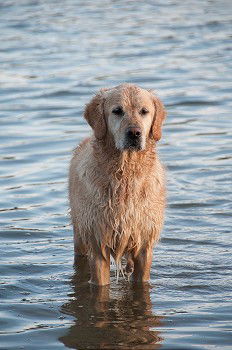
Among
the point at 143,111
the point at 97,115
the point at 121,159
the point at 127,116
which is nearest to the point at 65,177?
the point at 97,115

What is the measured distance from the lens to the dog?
26.2ft

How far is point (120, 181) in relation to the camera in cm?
812

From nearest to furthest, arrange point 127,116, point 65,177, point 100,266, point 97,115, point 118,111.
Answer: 1. point 127,116
2. point 118,111
3. point 97,115
4. point 100,266
5. point 65,177

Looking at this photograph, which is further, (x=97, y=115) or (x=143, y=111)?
(x=97, y=115)

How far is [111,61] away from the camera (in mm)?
21484

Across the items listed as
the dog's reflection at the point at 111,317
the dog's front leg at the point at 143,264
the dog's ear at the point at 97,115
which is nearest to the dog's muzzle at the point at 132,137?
the dog's ear at the point at 97,115

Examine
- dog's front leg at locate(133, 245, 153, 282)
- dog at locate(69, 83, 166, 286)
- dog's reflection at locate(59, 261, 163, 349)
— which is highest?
dog at locate(69, 83, 166, 286)

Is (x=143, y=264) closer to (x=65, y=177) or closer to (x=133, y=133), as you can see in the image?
(x=133, y=133)

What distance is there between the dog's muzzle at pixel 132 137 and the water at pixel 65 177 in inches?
58.1

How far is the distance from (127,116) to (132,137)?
21 centimetres

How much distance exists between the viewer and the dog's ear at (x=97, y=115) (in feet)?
26.4

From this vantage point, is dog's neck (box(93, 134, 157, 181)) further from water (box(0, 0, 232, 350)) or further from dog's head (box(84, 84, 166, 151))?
water (box(0, 0, 232, 350))

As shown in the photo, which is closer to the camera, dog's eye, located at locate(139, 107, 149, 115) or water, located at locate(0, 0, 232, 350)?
water, located at locate(0, 0, 232, 350)

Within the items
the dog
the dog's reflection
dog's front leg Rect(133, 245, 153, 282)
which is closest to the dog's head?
the dog
